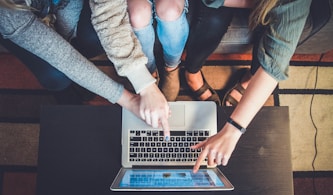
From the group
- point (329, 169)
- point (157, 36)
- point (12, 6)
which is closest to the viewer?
point (12, 6)

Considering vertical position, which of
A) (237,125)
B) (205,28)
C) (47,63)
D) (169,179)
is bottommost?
(169,179)

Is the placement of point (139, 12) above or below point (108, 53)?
above

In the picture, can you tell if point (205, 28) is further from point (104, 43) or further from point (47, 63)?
point (47, 63)

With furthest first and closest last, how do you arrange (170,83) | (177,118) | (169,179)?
1. (170,83)
2. (177,118)
3. (169,179)

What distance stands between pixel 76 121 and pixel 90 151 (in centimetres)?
9

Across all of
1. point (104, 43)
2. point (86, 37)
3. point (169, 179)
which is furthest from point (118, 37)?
point (169, 179)

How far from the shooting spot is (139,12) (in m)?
0.91

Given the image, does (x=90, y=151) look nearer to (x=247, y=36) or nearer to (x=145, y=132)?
(x=145, y=132)

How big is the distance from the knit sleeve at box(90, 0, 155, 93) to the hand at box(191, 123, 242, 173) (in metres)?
0.26

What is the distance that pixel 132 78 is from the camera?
0.85 meters

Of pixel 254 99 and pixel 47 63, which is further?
pixel 47 63

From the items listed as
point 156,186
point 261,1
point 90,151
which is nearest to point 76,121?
point 90,151

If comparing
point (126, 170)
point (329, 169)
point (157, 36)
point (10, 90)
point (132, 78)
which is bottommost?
point (329, 169)

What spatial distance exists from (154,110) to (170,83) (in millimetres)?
470
